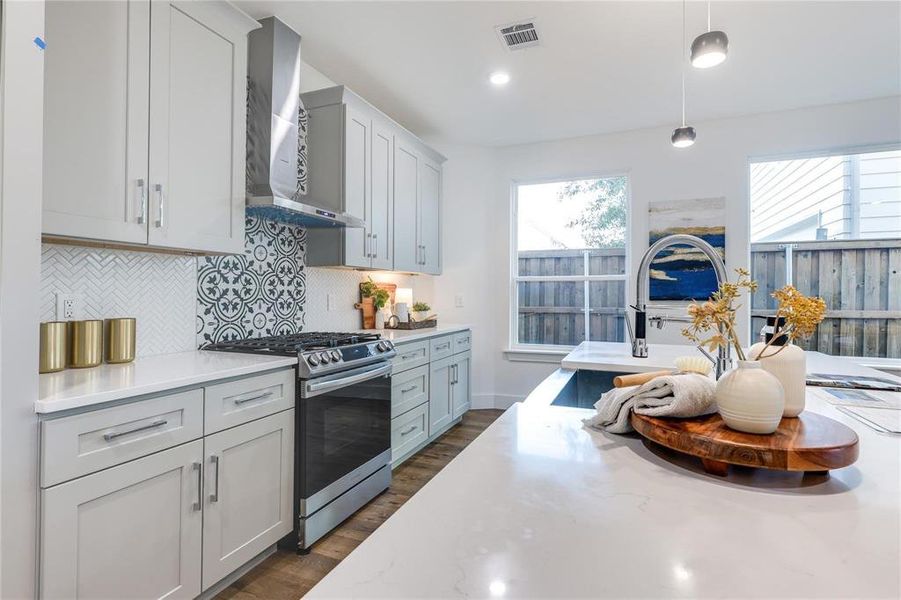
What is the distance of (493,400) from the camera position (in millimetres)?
4605

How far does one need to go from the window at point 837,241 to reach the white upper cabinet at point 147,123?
378 cm

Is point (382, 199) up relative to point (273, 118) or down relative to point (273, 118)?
down

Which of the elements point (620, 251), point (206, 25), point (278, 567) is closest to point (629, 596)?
point (278, 567)

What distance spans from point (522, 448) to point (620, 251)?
3.77m

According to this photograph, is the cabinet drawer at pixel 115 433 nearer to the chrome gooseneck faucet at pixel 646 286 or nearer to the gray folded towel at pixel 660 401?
the gray folded towel at pixel 660 401

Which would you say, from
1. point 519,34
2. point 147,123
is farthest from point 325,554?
point 519,34

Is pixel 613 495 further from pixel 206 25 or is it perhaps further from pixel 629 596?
pixel 206 25

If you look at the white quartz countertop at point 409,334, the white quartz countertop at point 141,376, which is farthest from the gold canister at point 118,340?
the white quartz countertop at point 409,334

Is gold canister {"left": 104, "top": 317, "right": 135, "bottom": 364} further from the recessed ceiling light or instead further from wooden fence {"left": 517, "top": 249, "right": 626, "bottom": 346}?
wooden fence {"left": 517, "top": 249, "right": 626, "bottom": 346}

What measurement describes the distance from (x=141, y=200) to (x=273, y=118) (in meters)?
0.91

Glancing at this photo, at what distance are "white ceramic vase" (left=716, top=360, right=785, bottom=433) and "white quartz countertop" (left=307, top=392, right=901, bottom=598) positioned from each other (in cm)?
9

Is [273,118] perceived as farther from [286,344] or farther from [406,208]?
[406,208]

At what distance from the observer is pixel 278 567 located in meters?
1.92

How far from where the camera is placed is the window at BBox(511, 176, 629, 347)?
4.30 metres
